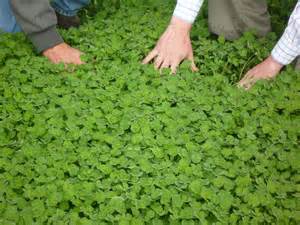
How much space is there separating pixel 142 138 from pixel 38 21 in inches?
49.3

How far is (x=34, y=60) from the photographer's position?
3.28 meters

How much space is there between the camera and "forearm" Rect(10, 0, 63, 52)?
3.27 m

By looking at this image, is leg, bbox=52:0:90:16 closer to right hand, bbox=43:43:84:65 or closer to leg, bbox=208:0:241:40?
right hand, bbox=43:43:84:65

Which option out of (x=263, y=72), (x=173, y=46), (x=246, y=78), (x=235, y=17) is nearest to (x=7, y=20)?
(x=173, y=46)

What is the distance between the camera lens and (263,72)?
3.24 meters

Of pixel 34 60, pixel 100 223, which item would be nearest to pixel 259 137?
pixel 100 223

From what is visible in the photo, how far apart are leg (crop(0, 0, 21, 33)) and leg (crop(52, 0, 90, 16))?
0.40 metres

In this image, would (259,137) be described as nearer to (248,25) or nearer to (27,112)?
(248,25)

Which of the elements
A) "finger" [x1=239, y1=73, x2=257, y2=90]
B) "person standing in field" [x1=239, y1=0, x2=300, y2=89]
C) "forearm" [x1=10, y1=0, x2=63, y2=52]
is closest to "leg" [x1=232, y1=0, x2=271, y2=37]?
"person standing in field" [x1=239, y1=0, x2=300, y2=89]

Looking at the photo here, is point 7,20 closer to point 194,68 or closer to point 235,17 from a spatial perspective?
point 194,68

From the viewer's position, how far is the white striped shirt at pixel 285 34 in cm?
293

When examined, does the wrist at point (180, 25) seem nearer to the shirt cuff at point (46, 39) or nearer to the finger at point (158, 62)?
the finger at point (158, 62)

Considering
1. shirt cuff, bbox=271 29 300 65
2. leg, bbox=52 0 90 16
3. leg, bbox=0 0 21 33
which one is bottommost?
leg, bbox=0 0 21 33

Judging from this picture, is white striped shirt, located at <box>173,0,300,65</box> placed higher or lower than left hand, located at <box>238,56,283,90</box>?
higher
